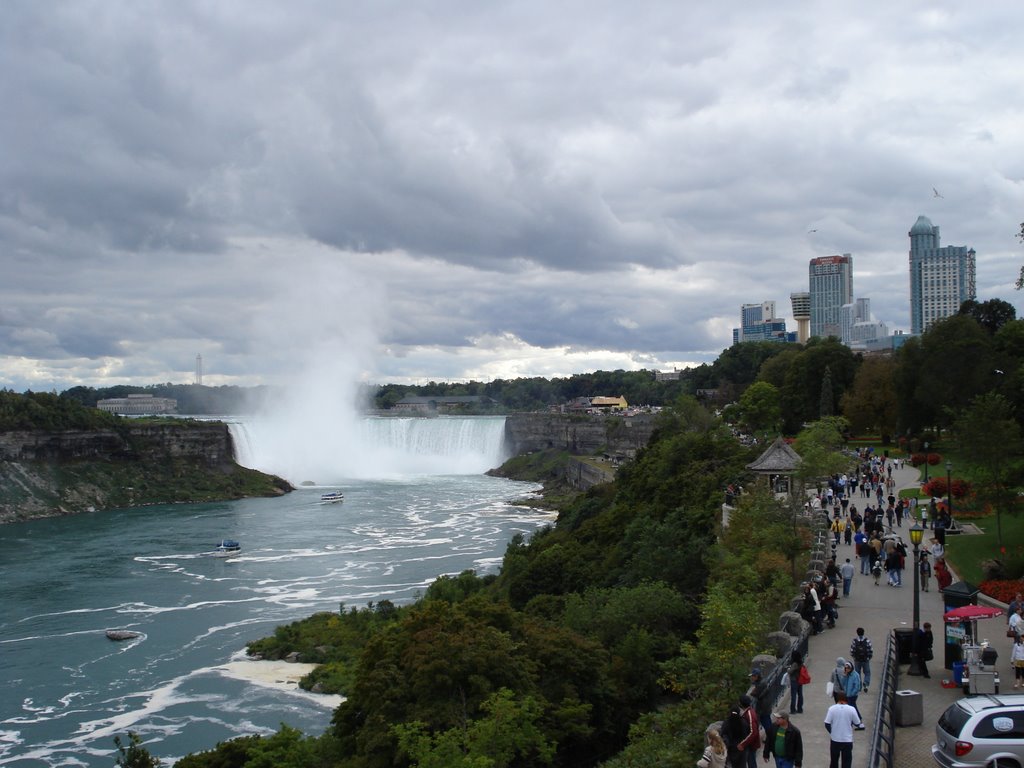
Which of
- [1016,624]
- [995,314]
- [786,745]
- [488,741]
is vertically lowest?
[488,741]

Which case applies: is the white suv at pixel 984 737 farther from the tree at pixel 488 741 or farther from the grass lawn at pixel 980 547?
the grass lawn at pixel 980 547

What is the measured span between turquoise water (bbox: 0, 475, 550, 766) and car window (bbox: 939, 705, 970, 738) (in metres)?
16.0

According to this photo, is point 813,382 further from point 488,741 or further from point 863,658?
point 863,658

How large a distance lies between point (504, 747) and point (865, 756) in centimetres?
570

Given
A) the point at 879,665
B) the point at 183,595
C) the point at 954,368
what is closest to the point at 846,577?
the point at 879,665

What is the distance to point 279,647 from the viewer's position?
27.4m

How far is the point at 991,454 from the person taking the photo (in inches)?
787

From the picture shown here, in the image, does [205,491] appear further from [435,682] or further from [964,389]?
[435,682]

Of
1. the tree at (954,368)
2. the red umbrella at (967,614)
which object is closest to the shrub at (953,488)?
the tree at (954,368)

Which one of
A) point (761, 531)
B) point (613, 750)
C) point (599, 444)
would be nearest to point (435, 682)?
point (613, 750)

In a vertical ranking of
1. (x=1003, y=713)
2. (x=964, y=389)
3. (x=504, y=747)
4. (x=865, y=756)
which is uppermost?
(x=964, y=389)

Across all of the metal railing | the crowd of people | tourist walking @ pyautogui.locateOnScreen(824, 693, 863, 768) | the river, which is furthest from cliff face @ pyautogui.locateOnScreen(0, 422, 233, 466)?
tourist walking @ pyautogui.locateOnScreen(824, 693, 863, 768)

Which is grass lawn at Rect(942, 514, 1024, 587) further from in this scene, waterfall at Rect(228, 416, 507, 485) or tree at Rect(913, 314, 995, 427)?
waterfall at Rect(228, 416, 507, 485)

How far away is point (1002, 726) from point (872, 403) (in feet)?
146
